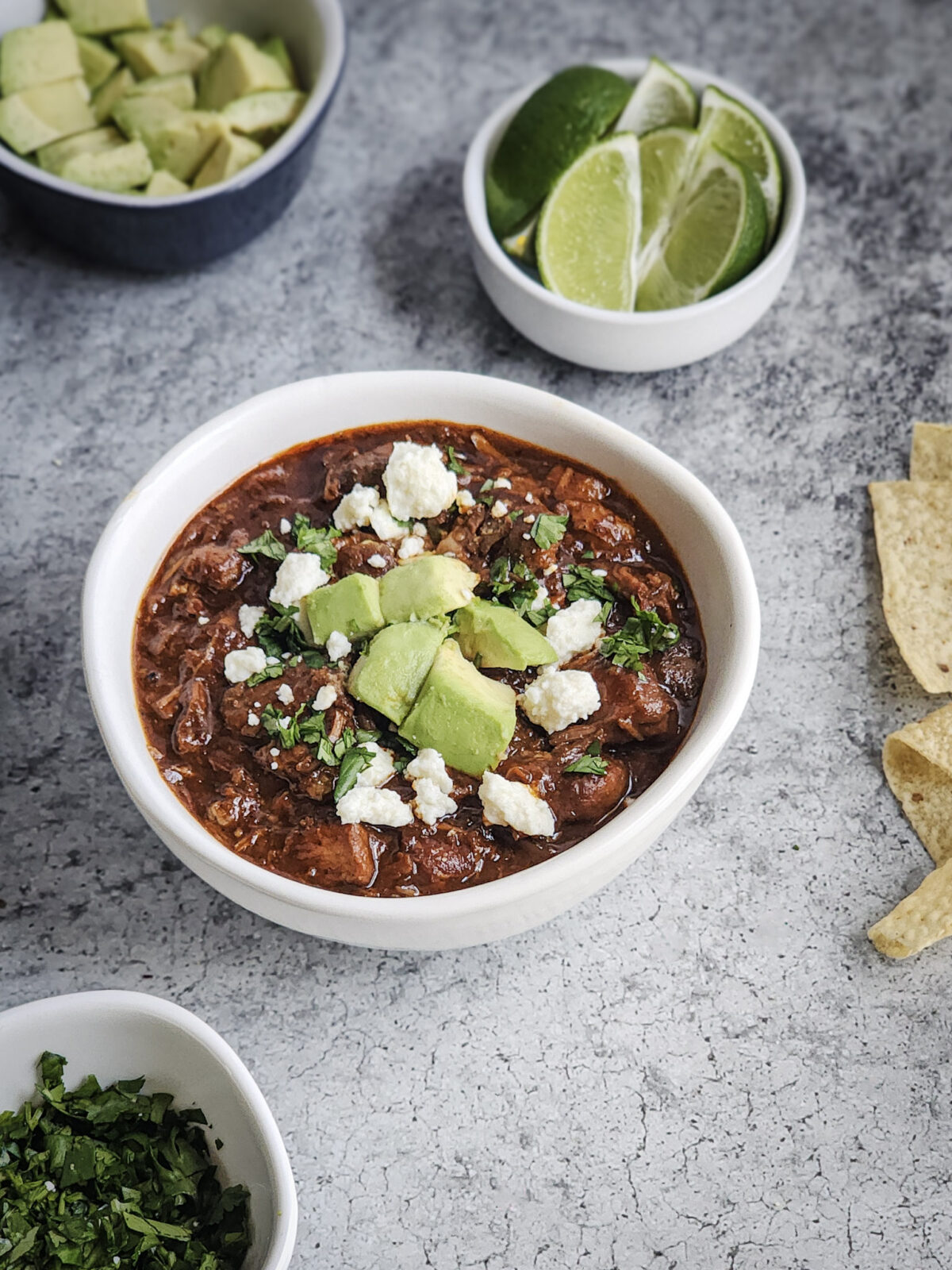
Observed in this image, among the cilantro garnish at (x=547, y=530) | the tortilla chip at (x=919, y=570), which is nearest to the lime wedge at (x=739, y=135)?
the tortilla chip at (x=919, y=570)

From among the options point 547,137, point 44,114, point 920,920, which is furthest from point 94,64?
point 920,920

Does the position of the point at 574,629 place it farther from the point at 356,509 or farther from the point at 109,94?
the point at 109,94

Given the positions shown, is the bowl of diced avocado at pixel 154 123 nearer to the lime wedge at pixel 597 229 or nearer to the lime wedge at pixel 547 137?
the lime wedge at pixel 547 137

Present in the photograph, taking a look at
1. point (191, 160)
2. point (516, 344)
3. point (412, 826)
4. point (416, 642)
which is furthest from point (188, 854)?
point (191, 160)

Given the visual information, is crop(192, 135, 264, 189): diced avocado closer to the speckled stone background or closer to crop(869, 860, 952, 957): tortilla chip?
the speckled stone background

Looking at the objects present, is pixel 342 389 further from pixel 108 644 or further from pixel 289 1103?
pixel 289 1103

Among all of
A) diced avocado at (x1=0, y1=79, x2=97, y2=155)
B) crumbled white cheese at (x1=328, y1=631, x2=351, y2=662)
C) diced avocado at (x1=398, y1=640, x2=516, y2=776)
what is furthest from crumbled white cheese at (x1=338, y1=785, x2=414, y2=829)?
diced avocado at (x1=0, y1=79, x2=97, y2=155)
